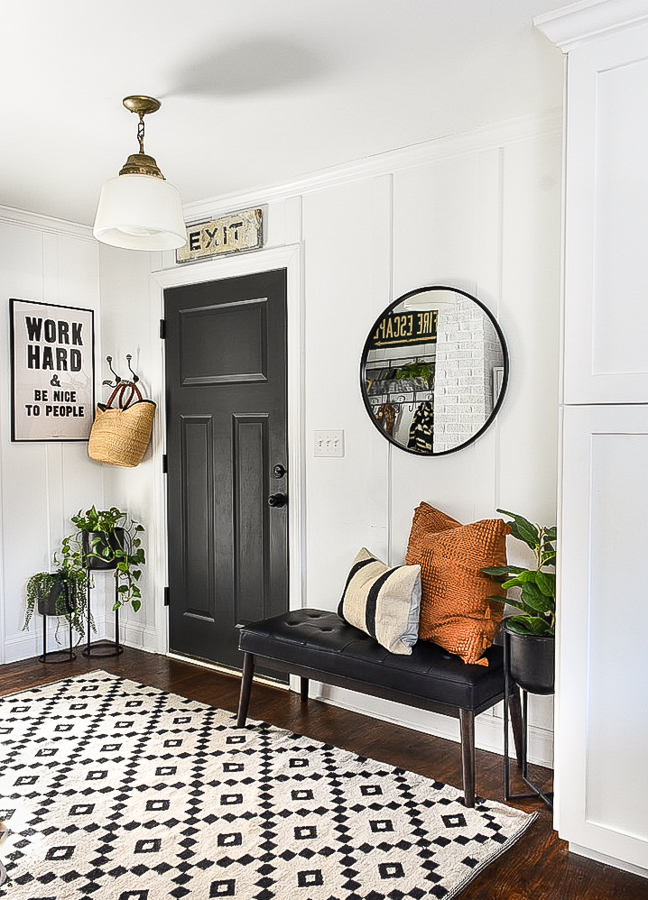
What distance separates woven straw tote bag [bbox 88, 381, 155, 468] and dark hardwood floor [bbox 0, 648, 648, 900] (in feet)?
3.62

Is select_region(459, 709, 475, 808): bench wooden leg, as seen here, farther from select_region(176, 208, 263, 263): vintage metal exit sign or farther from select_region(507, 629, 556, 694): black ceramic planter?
select_region(176, 208, 263, 263): vintage metal exit sign

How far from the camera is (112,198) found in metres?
2.51

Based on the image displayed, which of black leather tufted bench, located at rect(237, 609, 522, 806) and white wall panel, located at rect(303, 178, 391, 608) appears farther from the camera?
white wall panel, located at rect(303, 178, 391, 608)

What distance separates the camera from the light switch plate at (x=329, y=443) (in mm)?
3400

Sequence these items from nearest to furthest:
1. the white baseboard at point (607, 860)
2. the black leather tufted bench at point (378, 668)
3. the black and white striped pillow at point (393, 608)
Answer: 1. the white baseboard at point (607, 860)
2. the black leather tufted bench at point (378, 668)
3. the black and white striped pillow at point (393, 608)

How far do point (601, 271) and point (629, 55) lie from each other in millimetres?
559

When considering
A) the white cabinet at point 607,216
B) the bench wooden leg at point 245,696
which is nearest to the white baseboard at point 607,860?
the white cabinet at point 607,216

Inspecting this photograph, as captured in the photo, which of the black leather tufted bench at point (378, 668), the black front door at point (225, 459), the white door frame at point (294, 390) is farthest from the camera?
the black front door at point (225, 459)

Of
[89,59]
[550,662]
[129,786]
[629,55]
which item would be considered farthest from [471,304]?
[129,786]

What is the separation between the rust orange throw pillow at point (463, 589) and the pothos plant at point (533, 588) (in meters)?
0.08

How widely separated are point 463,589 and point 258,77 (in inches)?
73.9

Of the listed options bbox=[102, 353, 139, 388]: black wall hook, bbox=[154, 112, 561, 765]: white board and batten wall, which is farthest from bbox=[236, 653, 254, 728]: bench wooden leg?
bbox=[102, 353, 139, 388]: black wall hook

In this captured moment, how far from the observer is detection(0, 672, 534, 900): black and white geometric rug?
81.7 inches

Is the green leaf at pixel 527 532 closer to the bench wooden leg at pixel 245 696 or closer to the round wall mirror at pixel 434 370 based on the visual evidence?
the round wall mirror at pixel 434 370
